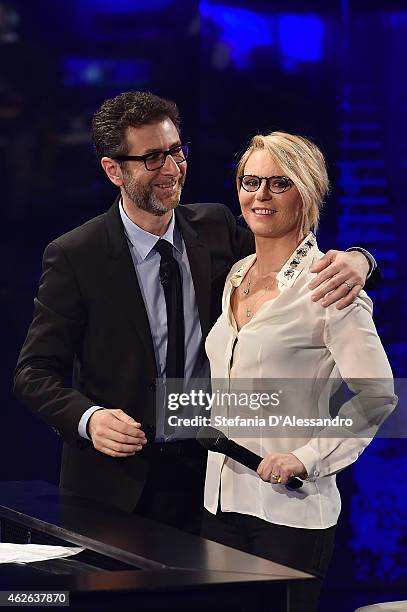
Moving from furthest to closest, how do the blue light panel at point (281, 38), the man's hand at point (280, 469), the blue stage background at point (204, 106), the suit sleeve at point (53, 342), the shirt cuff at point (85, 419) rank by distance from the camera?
the blue light panel at point (281, 38) < the blue stage background at point (204, 106) < the suit sleeve at point (53, 342) < the shirt cuff at point (85, 419) < the man's hand at point (280, 469)

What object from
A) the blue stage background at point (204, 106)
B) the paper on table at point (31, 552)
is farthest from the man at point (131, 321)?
the blue stage background at point (204, 106)

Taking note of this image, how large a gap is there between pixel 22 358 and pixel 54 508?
2.09 ft

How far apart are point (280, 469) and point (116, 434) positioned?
1.41 feet

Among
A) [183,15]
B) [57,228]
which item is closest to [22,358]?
[57,228]

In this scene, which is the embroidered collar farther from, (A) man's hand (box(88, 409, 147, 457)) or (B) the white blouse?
(A) man's hand (box(88, 409, 147, 457))

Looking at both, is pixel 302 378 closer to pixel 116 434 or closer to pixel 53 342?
pixel 116 434

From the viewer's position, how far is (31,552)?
2.52 m

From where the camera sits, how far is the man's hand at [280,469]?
2928 millimetres

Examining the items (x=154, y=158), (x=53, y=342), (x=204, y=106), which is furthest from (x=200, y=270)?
(x=204, y=106)

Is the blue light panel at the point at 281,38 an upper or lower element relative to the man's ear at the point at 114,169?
upper

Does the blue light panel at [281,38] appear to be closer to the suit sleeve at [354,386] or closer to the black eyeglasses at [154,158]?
the black eyeglasses at [154,158]

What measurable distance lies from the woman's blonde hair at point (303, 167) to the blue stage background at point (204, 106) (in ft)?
5.94

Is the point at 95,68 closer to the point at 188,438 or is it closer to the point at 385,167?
the point at 385,167

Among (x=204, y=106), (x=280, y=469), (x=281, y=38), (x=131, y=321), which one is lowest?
A: (x=280, y=469)
